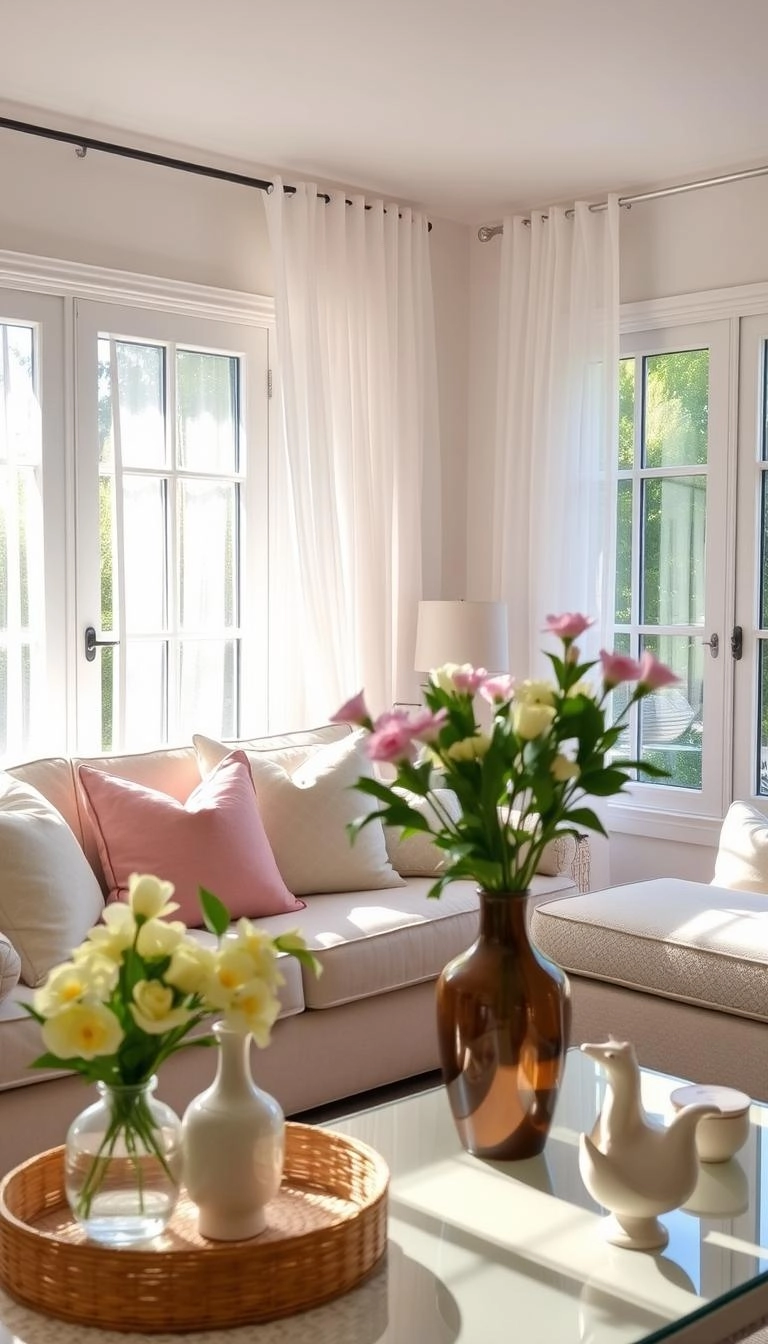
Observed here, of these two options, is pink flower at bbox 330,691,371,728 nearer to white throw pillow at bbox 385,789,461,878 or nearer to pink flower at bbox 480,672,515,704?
pink flower at bbox 480,672,515,704

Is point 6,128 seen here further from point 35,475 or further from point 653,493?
point 653,493

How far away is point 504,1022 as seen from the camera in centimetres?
204

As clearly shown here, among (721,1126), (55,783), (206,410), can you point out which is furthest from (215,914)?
(206,410)

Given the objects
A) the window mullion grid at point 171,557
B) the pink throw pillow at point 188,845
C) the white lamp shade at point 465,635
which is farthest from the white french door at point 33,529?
the white lamp shade at point 465,635

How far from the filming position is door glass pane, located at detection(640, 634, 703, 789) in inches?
201

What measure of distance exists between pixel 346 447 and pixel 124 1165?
3.66 meters

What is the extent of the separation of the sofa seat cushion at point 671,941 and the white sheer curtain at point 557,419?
1688 millimetres

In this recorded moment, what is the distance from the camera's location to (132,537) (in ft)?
15.2

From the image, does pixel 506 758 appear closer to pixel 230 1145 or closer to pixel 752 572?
pixel 230 1145

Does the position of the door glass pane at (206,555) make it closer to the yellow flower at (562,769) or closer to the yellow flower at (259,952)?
the yellow flower at (562,769)

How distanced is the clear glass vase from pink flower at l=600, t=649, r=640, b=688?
0.78 metres

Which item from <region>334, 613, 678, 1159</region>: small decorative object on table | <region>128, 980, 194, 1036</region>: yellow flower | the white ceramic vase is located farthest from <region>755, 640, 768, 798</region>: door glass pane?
<region>128, 980, 194, 1036</region>: yellow flower

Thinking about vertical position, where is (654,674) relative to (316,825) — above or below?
above

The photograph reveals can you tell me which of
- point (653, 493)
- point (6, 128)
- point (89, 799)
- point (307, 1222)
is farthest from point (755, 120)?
point (307, 1222)
